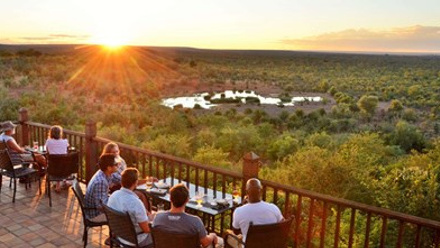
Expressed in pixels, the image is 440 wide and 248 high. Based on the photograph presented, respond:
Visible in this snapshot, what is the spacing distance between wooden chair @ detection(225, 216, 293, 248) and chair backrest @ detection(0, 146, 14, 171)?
468 cm

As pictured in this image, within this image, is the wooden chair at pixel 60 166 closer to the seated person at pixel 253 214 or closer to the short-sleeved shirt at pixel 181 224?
the short-sleeved shirt at pixel 181 224

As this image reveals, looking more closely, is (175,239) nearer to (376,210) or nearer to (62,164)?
(376,210)

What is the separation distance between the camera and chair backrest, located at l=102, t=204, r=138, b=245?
4.00 meters

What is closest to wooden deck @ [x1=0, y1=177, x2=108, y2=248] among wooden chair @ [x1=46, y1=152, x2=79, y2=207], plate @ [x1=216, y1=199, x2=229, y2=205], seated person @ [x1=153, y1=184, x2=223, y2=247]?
wooden chair @ [x1=46, y1=152, x2=79, y2=207]

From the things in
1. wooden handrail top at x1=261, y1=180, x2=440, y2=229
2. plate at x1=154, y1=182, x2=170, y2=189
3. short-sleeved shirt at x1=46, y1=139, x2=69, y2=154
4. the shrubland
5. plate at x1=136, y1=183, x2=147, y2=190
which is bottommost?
the shrubland

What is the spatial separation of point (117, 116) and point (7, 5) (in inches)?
433

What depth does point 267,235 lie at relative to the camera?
147 inches

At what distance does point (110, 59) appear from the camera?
59.6 meters

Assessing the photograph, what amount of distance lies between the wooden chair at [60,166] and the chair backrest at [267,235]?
399 cm

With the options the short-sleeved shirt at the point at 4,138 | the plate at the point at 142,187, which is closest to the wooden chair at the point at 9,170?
the short-sleeved shirt at the point at 4,138

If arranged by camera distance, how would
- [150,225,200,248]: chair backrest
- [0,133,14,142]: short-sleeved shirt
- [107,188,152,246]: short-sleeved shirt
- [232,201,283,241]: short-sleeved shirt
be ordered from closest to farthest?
[150,225,200,248]: chair backrest
[232,201,283,241]: short-sleeved shirt
[107,188,152,246]: short-sleeved shirt
[0,133,14,142]: short-sleeved shirt

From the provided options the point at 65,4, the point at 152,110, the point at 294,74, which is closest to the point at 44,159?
the point at 65,4

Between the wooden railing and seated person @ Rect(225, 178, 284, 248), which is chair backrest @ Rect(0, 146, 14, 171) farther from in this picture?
seated person @ Rect(225, 178, 284, 248)

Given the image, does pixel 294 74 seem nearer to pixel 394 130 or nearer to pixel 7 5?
pixel 394 130
